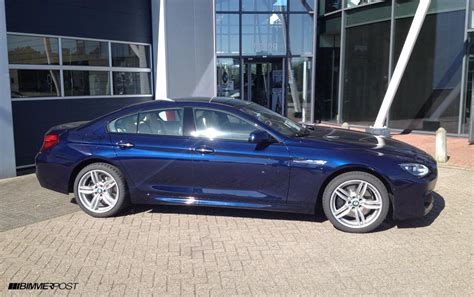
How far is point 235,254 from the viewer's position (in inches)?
179

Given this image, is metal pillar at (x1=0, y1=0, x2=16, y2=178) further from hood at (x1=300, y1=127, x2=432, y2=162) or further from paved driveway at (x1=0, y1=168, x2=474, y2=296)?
hood at (x1=300, y1=127, x2=432, y2=162)

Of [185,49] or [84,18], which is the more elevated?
[84,18]

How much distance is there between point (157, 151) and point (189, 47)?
22.8 feet

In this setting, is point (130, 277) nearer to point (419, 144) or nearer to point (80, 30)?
point (80, 30)

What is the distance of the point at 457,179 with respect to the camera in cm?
780

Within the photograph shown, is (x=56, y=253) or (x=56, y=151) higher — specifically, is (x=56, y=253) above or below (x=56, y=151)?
below

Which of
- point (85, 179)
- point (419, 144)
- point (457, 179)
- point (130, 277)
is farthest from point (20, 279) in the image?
point (419, 144)

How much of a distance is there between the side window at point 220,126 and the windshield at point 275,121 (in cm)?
19

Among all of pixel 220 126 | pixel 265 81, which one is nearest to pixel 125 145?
pixel 220 126

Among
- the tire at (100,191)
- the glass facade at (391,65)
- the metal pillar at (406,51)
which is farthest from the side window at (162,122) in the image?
the glass facade at (391,65)

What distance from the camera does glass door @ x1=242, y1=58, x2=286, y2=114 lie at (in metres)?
16.7

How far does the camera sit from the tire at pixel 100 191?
18.6ft

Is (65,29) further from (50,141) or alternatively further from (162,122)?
(162,122)

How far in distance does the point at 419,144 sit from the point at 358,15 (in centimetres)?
540
